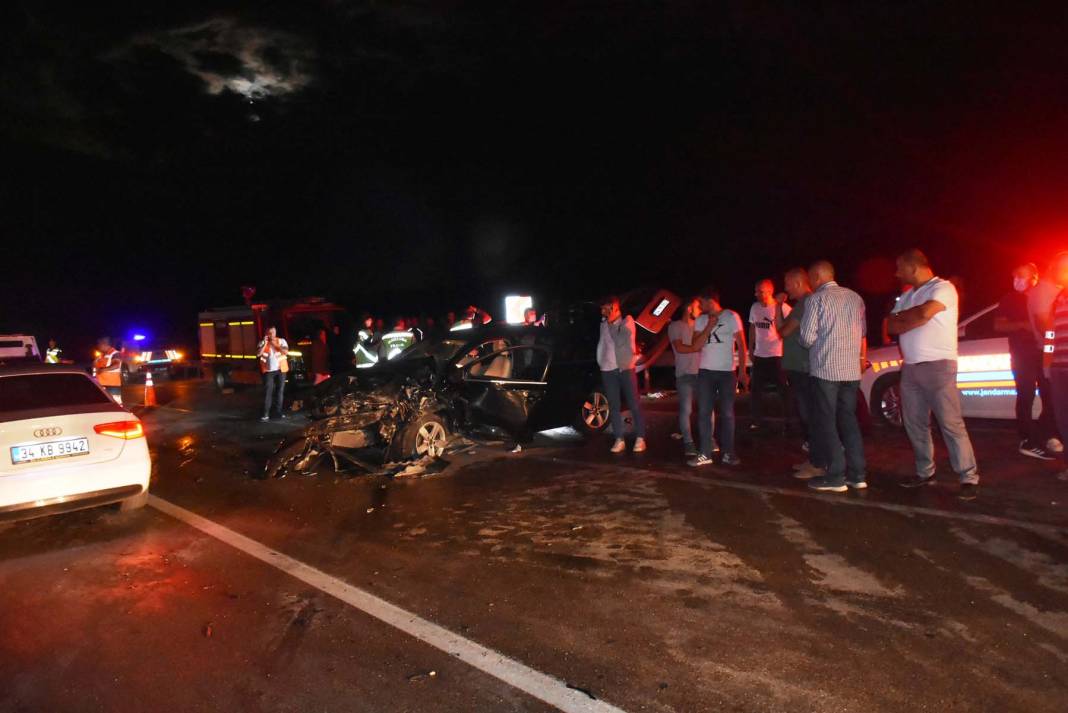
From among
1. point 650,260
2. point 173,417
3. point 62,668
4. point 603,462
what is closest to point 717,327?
point 603,462

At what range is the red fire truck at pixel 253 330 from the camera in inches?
670

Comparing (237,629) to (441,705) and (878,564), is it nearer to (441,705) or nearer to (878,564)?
(441,705)

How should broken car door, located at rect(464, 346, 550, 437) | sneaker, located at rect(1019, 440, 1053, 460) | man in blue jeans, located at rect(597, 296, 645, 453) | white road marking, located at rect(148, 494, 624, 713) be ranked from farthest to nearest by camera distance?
broken car door, located at rect(464, 346, 550, 437), man in blue jeans, located at rect(597, 296, 645, 453), sneaker, located at rect(1019, 440, 1053, 460), white road marking, located at rect(148, 494, 624, 713)

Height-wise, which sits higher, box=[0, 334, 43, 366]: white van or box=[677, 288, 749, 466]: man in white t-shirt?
box=[0, 334, 43, 366]: white van

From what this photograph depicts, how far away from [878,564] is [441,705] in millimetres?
2900

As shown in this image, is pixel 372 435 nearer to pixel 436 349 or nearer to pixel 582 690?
pixel 436 349

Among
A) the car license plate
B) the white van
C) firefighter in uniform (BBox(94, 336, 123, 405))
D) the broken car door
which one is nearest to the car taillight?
the car license plate

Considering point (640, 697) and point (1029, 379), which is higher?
point (1029, 379)

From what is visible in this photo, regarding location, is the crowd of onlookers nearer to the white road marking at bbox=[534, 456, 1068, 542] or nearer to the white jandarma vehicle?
the white road marking at bbox=[534, 456, 1068, 542]

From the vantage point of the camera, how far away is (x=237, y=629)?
3.97 metres

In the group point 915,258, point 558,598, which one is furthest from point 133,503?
point 915,258

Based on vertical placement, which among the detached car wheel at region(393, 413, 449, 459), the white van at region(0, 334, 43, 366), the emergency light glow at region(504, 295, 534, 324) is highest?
the emergency light glow at region(504, 295, 534, 324)

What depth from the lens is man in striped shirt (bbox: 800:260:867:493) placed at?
591 centimetres

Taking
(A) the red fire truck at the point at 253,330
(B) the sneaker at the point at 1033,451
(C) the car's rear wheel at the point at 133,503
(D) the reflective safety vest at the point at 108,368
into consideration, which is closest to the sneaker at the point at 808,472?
(B) the sneaker at the point at 1033,451
